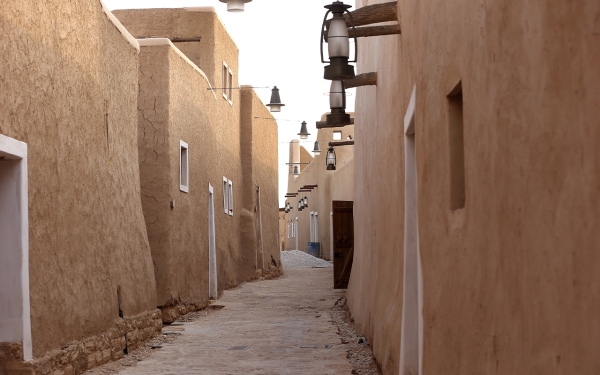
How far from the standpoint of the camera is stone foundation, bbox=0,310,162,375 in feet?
22.5

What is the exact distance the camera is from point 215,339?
37.7 feet

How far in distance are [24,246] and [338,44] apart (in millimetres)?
3247

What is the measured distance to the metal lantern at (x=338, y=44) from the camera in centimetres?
761

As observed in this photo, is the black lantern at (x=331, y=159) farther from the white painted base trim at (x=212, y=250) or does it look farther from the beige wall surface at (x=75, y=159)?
the beige wall surface at (x=75, y=159)

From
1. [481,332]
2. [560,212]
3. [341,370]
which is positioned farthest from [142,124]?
[560,212]

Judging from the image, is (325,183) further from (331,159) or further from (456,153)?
(456,153)

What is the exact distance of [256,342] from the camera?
36.4 ft

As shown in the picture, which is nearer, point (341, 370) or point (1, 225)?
point (1, 225)

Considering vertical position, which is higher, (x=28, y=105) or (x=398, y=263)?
(x=28, y=105)

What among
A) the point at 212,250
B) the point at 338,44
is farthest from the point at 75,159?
the point at 212,250

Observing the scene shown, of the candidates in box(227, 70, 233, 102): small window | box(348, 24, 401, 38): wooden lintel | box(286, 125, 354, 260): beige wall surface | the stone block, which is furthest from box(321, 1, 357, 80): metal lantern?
box(286, 125, 354, 260): beige wall surface

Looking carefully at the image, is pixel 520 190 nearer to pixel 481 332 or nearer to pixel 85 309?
pixel 481 332

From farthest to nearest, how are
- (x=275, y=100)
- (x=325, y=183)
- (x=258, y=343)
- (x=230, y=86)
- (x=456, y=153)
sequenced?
(x=325, y=183) → (x=230, y=86) → (x=275, y=100) → (x=258, y=343) → (x=456, y=153)

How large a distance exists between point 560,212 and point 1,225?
5522 mm
